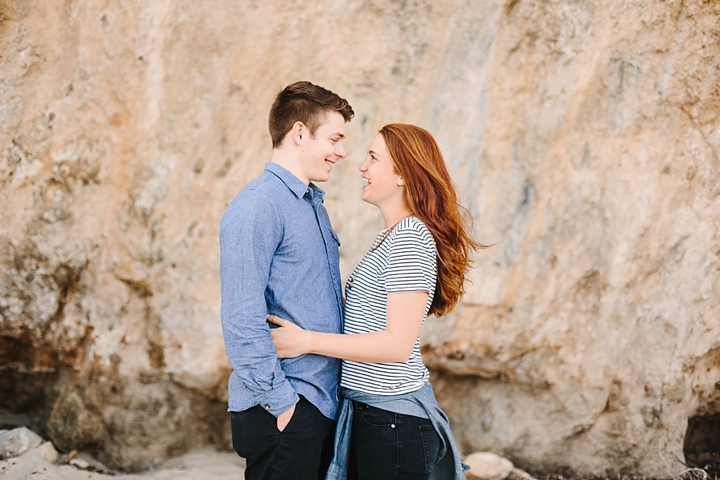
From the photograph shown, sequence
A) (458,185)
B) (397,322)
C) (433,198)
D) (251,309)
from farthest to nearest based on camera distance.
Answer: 1. (458,185)
2. (433,198)
3. (397,322)
4. (251,309)

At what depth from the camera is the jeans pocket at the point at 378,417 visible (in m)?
2.10

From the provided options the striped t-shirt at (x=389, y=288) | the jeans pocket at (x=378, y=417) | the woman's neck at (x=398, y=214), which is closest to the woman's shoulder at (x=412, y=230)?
the striped t-shirt at (x=389, y=288)

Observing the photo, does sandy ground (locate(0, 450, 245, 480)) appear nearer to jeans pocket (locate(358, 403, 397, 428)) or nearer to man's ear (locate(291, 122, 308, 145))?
jeans pocket (locate(358, 403, 397, 428))

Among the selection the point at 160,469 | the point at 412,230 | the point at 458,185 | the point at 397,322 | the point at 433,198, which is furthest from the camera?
the point at 458,185

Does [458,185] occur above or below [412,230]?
above

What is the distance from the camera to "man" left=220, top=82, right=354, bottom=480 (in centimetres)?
197

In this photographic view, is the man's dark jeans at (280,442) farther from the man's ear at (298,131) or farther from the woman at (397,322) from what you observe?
the man's ear at (298,131)

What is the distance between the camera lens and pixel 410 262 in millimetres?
2111

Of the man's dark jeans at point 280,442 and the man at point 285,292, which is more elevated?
the man at point 285,292

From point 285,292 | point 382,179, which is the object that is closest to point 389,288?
point 285,292

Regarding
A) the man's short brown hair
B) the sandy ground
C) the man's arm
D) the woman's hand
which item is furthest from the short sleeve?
the sandy ground

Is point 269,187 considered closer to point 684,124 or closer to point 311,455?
point 311,455

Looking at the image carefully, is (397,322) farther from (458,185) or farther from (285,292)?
(458,185)

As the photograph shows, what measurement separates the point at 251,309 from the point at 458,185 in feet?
9.05
